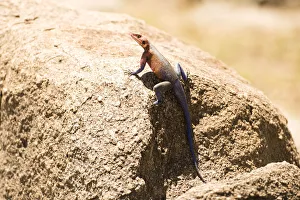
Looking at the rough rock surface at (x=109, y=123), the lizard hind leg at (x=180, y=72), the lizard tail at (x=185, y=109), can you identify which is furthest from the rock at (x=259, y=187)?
the lizard hind leg at (x=180, y=72)

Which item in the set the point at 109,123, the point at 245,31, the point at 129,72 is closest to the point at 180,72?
the point at 129,72

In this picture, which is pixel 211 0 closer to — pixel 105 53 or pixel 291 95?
pixel 291 95

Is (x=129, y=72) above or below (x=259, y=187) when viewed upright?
above

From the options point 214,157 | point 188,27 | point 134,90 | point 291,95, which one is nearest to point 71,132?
point 134,90

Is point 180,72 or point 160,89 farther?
point 180,72

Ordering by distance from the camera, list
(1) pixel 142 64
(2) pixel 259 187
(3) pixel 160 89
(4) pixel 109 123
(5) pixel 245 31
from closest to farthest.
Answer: (2) pixel 259 187
(4) pixel 109 123
(3) pixel 160 89
(1) pixel 142 64
(5) pixel 245 31

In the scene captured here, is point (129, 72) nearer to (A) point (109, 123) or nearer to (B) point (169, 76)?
(B) point (169, 76)

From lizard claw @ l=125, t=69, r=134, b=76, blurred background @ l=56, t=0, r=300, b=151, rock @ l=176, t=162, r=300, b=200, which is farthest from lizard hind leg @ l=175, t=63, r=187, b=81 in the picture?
blurred background @ l=56, t=0, r=300, b=151

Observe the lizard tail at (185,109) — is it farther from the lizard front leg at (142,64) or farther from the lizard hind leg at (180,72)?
the lizard front leg at (142,64)

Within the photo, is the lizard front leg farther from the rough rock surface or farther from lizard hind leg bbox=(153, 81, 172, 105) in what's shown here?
lizard hind leg bbox=(153, 81, 172, 105)
